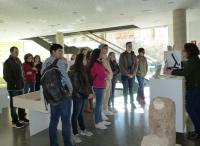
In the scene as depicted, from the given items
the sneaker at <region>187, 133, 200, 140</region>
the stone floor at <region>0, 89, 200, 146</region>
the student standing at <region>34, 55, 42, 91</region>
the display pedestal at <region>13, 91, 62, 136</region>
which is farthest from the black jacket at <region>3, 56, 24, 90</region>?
the sneaker at <region>187, 133, 200, 140</region>

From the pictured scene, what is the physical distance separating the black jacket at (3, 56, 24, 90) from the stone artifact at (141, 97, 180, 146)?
2.89m

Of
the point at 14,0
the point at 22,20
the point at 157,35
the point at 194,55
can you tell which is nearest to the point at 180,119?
the point at 194,55

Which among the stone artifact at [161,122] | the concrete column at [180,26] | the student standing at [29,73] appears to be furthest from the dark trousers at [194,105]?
the concrete column at [180,26]

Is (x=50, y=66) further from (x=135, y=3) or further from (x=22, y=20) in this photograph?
(x=22, y=20)

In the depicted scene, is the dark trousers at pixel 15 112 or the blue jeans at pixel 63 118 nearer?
the blue jeans at pixel 63 118

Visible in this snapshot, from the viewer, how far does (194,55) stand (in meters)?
3.83

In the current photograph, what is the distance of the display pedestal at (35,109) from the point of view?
4156 mm

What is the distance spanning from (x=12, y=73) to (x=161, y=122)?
3051 millimetres

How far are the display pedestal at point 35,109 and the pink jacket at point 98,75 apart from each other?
3.20ft

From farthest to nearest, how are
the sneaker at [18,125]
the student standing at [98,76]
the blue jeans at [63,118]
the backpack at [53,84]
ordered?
1. the sneaker at [18,125]
2. the student standing at [98,76]
3. the blue jeans at [63,118]
4. the backpack at [53,84]

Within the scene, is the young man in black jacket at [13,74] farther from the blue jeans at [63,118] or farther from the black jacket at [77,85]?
the blue jeans at [63,118]

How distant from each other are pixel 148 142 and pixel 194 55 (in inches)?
72.1

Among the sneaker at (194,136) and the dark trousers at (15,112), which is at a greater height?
the dark trousers at (15,112)

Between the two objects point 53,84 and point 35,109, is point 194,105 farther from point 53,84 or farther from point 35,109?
point 35,109
